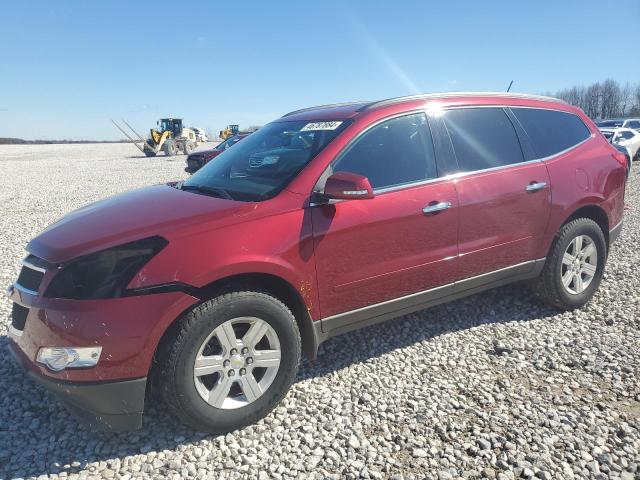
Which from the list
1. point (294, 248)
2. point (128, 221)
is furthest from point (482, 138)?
point (128, 221)

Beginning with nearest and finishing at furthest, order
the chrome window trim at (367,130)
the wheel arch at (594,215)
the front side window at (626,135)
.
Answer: the chrome window trim at (367,130) → the wheel arch at (594,215) → the front side window at (626,135)

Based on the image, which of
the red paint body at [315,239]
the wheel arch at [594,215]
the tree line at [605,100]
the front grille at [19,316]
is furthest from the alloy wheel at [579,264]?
the tree line at [605,100]

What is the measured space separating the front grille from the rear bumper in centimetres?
30

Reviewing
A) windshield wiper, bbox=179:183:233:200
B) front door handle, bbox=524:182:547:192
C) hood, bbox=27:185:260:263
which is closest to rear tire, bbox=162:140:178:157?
windshield wiper, bbox=179:183:233:200

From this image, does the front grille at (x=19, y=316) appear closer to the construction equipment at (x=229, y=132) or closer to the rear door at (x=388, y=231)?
the rear door at (x=388, y=231)

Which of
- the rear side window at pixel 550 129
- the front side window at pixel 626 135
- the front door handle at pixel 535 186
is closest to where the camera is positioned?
the front door handle at pixel 535 186

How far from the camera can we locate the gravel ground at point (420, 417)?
8.03 ft

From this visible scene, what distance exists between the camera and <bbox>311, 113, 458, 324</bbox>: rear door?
2.93m

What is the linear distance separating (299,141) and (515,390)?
88.3 inches

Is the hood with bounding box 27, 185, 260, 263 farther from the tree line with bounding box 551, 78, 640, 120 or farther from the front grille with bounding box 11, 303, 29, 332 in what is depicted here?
the tree line with bounding box 551, 78, 640, 120

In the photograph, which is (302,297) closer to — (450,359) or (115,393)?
(115,393)

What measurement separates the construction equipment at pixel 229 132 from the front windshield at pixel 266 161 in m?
50.5

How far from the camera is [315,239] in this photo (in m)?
2.83

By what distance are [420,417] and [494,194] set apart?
5.75 ft
